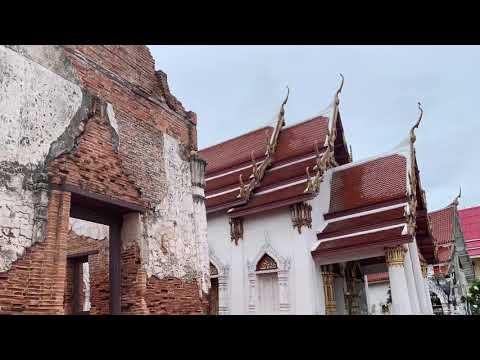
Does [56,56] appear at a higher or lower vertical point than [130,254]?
higher

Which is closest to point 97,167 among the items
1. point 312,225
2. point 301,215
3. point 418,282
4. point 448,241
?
point 301,215

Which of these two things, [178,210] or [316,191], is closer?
[178,210]

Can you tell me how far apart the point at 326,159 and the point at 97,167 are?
7962 mm

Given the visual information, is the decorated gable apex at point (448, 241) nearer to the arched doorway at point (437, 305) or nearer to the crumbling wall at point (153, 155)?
the arched doorway at point (437, 305)

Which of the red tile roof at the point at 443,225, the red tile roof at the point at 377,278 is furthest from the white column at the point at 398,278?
the red tile roof at the point at 377,278

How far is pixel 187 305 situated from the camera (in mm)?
6281

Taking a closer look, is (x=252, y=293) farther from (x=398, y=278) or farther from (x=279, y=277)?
(x=398, y=278)

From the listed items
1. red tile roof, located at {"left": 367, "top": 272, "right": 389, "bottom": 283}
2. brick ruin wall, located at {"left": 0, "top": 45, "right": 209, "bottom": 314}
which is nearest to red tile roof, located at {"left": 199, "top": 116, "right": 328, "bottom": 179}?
brick ruin wall, located at {"left": 0, "top": 45, "right": 209, "bottom": 314}

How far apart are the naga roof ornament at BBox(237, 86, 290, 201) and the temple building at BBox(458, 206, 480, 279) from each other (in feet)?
49.7

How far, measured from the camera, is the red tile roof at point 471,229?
25.3 m
